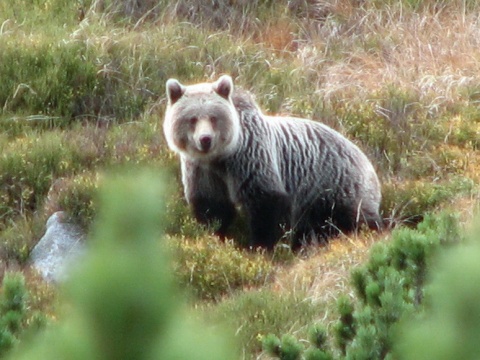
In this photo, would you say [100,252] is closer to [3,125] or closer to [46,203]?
[46,203]

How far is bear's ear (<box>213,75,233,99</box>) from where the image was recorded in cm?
751

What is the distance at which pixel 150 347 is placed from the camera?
1021 millimetres

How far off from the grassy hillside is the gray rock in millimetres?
100

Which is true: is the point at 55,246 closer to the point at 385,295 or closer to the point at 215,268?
the point at 215,268

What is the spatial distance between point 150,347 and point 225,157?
258 inches

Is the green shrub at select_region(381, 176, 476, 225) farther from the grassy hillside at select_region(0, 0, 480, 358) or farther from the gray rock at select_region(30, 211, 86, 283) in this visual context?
the gray rock at select_region(30, 211, 86, 283)

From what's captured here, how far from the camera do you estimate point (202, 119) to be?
7.41m

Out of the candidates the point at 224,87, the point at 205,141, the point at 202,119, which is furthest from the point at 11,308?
the point at 224,87

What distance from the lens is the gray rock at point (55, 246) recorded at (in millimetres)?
7004

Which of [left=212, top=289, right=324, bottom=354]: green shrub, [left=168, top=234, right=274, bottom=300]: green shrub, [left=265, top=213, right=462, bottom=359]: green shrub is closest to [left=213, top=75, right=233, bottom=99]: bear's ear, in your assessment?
[left=168, top=234, right=274, bottom=300]: green shrub

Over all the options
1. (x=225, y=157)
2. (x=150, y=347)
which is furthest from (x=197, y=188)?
(x=150, y=347)

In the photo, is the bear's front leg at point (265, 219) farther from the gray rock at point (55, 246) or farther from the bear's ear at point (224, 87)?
the gray rock at point (55, 246)

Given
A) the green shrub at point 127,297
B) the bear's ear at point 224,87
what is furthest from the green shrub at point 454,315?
the bear's ear at point 224,87

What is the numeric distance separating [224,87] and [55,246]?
173cm
